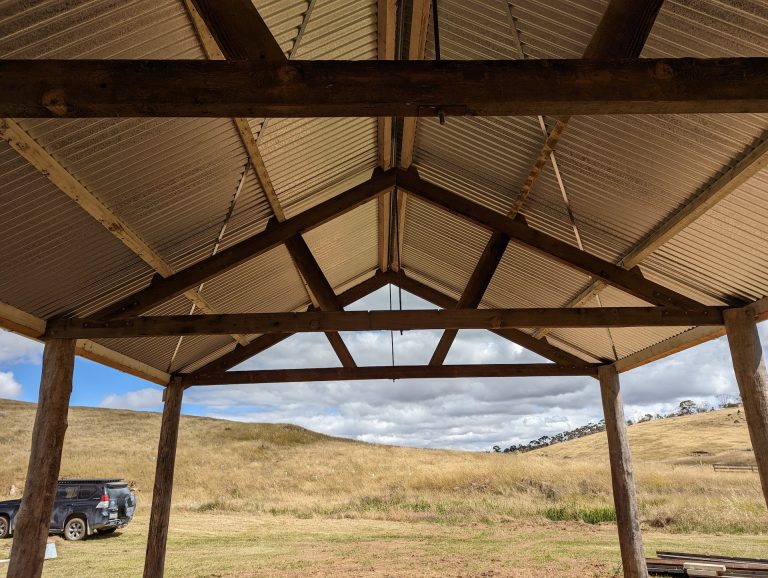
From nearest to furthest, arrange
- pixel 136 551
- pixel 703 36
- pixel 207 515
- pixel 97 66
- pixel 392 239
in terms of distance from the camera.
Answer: pixel 97 66 < pixel 703 36 < pixel 392 239 < pixel 136 551 < pixel 207 515

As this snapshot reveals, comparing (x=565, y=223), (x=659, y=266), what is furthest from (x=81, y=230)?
(x=659, y=266)

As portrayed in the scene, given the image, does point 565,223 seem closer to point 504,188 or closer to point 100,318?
point 504,188

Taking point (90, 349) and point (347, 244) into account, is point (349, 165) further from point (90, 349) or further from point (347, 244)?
point (90, 349)

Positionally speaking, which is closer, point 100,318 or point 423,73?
point 423,73

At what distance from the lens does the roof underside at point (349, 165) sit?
13.8ft

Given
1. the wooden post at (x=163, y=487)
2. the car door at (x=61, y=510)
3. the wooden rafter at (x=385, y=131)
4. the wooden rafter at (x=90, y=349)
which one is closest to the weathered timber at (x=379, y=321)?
the wooden rafter at (x=90, y=349)

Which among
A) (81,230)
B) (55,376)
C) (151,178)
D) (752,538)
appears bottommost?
(752,538)

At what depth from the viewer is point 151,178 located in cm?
566

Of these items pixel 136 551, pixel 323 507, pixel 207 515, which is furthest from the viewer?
pixel 323 507

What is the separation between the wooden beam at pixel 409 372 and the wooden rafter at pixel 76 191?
3.78m

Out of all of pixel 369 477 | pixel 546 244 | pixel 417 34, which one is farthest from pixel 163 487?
pixel 369 477

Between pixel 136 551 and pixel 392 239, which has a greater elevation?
pixel 392 239

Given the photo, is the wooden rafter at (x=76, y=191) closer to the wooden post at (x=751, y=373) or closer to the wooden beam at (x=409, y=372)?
the wooden beam at (x=409, y=372)

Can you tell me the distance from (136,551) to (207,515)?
847 cm
